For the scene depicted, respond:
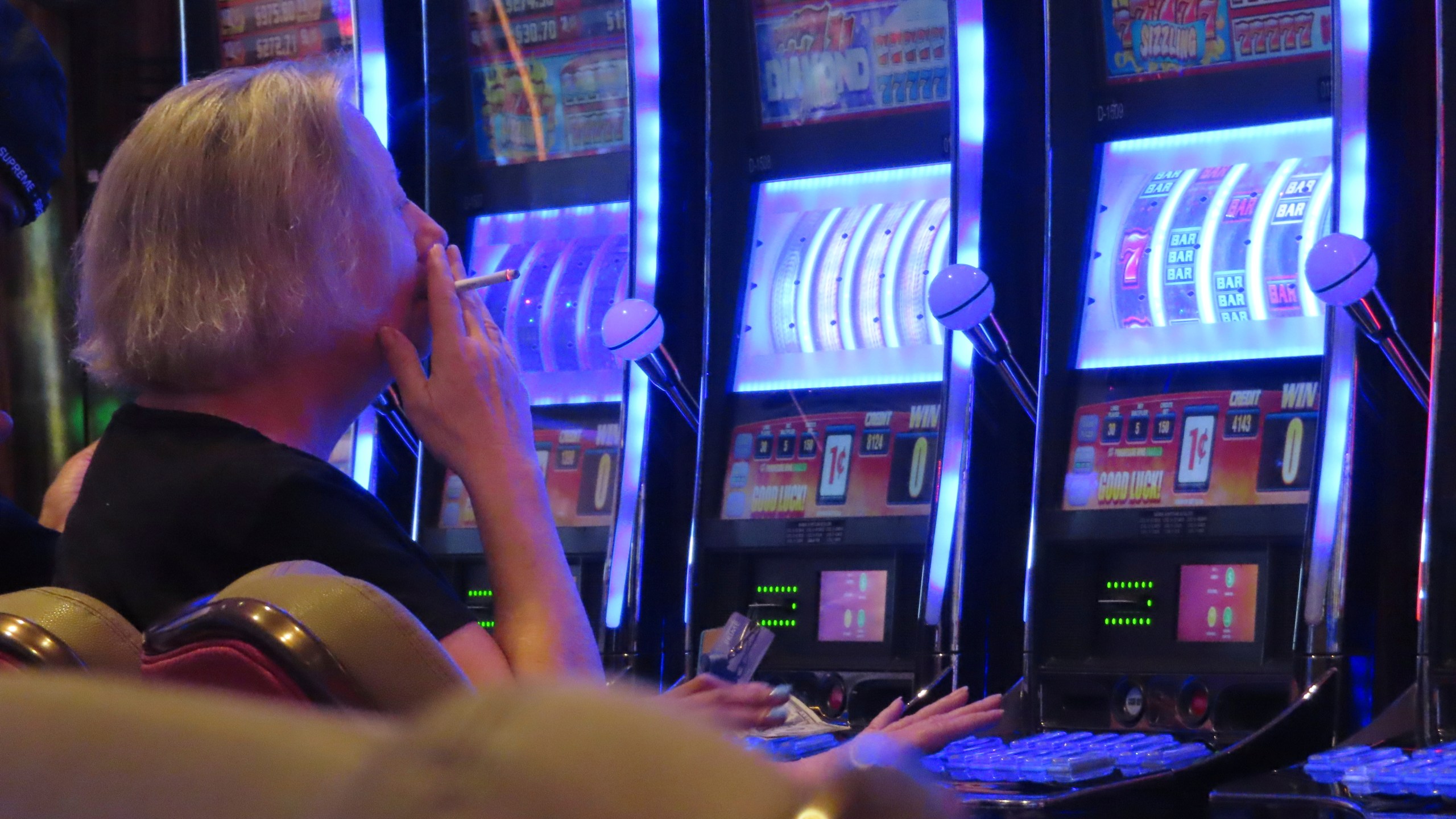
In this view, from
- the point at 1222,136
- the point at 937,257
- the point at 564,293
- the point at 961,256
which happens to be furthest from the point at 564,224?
the point at 1222,136

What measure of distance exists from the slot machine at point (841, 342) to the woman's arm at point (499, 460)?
1.69 metres

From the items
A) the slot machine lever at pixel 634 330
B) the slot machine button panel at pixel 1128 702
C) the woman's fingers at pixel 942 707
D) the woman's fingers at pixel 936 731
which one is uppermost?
the slot machine lever at pixel 634 330

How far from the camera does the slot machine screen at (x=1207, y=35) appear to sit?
118 inches

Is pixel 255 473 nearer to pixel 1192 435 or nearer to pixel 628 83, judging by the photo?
pixel 1192 435

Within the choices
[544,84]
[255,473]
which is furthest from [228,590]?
[544,84]

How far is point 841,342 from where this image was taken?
11.6 feet

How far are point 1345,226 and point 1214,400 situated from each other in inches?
15.3

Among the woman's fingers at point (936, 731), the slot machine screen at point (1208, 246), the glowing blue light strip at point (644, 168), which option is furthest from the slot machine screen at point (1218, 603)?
the woman's fingers at point (936, 731)

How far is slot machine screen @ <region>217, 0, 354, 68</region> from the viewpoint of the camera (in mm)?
4422

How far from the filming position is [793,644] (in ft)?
11.1

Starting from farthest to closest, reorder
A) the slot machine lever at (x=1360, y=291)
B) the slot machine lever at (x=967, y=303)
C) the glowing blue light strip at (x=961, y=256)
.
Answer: the glowing blue light strip at (x=961, y=256) → the slot machine lever at (x=967, y=303) → the slot machine lever at (x=1360, y=291)

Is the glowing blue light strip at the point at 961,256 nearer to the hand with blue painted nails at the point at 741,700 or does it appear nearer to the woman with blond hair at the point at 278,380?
the woman with blond hair at the point at 278,380

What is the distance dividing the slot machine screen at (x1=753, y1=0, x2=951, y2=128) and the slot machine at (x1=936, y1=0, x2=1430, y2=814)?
319 millimetres

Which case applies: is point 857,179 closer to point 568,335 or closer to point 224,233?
point 568,335
